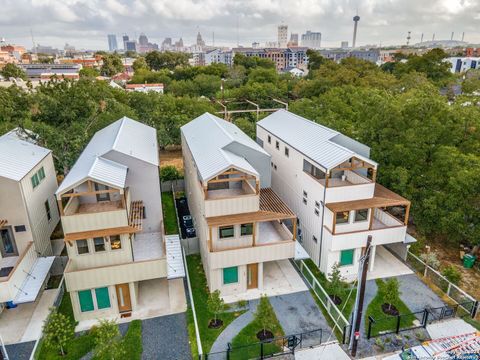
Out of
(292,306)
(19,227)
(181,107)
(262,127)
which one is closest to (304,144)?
(262,127)

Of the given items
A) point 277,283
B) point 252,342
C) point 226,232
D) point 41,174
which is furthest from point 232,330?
point 41,174

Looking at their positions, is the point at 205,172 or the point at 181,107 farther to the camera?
the point at 181,107

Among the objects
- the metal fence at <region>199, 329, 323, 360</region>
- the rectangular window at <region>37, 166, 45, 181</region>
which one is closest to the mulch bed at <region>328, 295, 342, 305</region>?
the metal fence at <region>199, 329, 323, 360</region>

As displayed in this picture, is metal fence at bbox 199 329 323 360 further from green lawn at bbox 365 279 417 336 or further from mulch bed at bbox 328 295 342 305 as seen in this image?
green lawn at bbox 365 279 417 336

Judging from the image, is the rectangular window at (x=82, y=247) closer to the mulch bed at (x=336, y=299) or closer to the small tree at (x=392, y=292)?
the mulch bed at (x=336, y=299)

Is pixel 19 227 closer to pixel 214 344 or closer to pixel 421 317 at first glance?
pixel 214 344

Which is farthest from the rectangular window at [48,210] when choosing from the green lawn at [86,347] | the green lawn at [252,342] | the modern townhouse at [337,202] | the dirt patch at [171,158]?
the dirt patch at [171,158]
